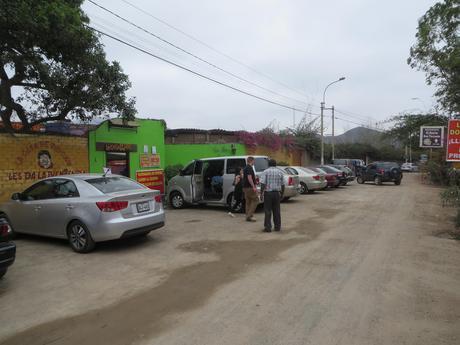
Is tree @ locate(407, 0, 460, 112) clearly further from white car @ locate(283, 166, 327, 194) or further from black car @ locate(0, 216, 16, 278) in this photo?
black car @ locate(0, 216, 16, 278)

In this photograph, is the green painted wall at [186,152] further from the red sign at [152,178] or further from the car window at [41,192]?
the car window at [41,192]

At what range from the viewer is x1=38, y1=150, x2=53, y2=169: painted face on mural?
11.6 metres

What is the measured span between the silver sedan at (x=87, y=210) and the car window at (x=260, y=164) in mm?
4481

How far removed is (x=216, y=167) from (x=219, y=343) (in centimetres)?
935

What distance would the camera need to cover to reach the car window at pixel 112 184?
294 inches

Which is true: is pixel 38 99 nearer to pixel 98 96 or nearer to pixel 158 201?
pixel 98 96

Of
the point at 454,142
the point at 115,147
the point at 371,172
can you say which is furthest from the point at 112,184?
the point at 371,172

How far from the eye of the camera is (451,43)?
19.5 metres

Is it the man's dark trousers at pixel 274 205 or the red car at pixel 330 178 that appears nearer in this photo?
the man's dark trousers at pixel 274 205

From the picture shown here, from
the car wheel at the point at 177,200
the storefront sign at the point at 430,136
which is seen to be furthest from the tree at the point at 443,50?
the car wheel at the point at 177,200

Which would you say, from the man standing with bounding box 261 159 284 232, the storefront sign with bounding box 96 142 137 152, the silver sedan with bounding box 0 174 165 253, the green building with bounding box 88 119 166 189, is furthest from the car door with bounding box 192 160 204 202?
the silver sedan with bounding box 0 174 165 253

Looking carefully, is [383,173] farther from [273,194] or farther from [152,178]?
[273,194]

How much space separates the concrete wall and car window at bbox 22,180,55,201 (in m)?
2.98

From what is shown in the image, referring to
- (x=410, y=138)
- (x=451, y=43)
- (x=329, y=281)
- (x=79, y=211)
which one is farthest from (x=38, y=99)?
(x=410, y=138)
